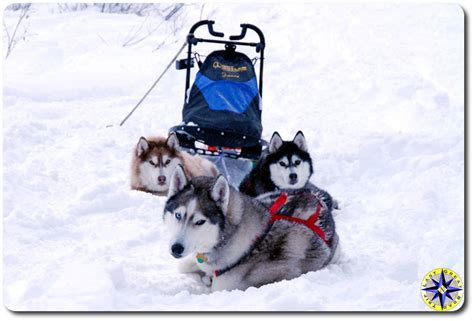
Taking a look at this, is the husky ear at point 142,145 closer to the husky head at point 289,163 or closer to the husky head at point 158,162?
the husky head at point 158,162

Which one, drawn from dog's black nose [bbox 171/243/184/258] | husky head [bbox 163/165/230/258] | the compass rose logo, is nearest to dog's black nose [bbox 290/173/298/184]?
husky head [bbox 163/165/230/258]

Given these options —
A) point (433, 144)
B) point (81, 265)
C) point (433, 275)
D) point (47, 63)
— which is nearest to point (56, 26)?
point (47, 63)

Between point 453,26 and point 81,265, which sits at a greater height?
point 453,26

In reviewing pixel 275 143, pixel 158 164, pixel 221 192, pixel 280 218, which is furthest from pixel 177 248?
pixel 158 164

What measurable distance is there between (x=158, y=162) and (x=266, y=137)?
1385 millimetres

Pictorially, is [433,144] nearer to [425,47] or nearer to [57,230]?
[425,47]

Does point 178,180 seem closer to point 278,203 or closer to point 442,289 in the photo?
point 278,203

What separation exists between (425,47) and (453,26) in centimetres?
120

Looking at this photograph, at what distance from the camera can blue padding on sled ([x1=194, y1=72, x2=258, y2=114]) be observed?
210 inches

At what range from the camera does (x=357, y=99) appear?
7508 millimetres

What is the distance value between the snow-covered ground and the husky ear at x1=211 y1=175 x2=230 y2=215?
1.68ft

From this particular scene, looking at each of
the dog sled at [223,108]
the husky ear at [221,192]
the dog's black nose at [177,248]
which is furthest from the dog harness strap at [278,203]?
the dog sled at [223,108]

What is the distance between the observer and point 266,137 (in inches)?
258

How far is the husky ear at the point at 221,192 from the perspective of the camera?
3461mm
